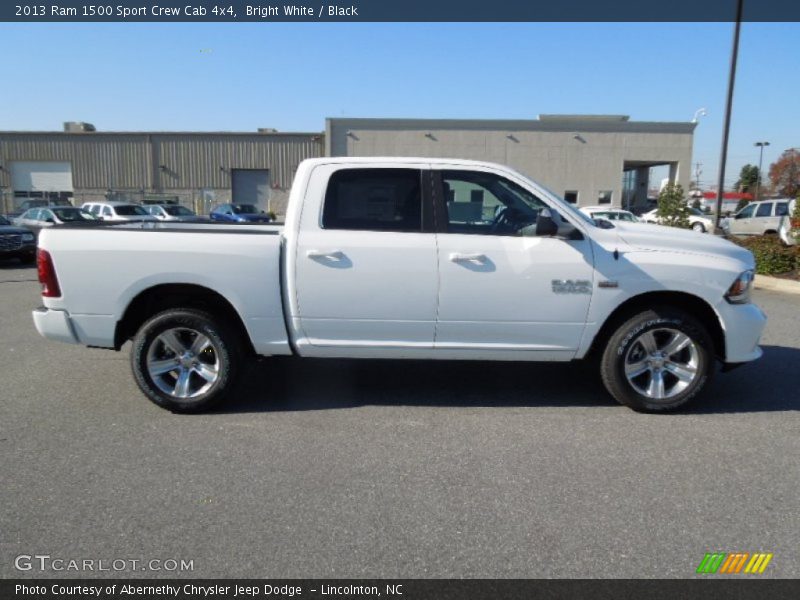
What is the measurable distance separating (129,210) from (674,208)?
21.6m

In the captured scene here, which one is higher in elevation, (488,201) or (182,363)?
(488,201)

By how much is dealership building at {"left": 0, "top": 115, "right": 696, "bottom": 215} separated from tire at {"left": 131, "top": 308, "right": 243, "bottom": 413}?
35.3 meters

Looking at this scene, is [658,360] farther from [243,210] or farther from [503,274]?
[243,210]

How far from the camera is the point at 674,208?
16.9m

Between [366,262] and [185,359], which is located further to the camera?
[185,359]

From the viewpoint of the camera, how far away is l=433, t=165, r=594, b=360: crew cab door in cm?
411

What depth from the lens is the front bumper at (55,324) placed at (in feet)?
14.0

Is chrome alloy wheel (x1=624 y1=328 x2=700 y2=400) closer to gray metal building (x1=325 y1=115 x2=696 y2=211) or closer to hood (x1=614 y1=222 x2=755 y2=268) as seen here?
hood (x1=614 y1=222 x2=755 y2=268)

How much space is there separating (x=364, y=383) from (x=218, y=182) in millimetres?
40876

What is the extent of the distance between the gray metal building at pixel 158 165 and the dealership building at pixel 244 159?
0.25 ft

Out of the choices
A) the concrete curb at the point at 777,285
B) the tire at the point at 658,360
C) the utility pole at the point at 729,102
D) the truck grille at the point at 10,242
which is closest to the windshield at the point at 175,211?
the truck grille at the point at 10,242
